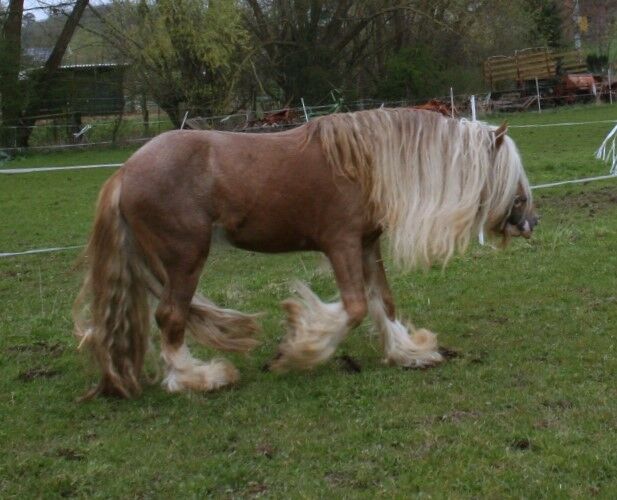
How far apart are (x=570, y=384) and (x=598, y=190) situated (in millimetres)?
9322

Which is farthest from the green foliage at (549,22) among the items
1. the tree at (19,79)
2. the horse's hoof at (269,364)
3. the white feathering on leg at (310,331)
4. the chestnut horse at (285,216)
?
the white feathering on leg at (310,331)

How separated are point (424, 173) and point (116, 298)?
1.96 metres

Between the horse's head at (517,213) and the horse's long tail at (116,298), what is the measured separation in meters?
2.11

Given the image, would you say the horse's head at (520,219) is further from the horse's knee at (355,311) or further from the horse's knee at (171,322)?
the horse's knee at (171,322)

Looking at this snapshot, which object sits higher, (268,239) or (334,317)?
(268,239)

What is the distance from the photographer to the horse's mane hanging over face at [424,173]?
17.4ft

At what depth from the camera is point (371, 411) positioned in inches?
182

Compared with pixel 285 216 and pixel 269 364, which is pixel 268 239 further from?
Answer: pixel 269 364

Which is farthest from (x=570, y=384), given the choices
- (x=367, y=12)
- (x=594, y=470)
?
(x=367, y=12)

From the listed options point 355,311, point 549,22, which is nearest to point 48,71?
point 549,22

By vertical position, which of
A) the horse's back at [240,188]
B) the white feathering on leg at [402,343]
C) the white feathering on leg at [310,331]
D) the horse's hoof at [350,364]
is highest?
the horse's back at [240,188]

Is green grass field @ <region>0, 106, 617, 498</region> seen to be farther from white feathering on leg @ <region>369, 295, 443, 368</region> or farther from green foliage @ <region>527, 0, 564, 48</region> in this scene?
green foliage @ <region>527, 0, 564, 48</region>

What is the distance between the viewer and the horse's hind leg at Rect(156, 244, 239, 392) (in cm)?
516

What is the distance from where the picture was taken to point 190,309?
5445mm
